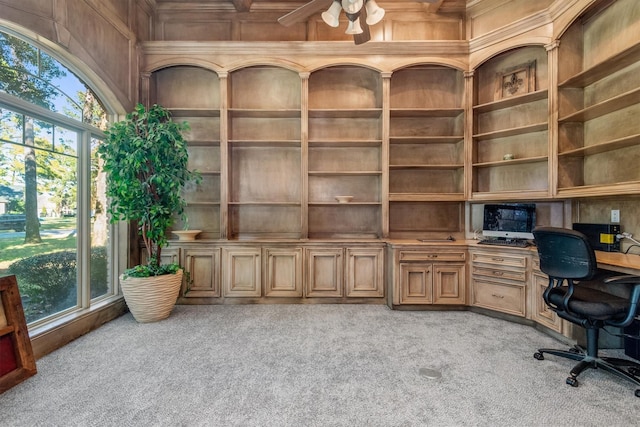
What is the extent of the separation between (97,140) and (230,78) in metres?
1.79

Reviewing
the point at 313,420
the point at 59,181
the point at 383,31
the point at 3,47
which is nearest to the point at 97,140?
the point at 59,181

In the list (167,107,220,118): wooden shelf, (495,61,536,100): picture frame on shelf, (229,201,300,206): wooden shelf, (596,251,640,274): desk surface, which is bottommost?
(596,251,640,274): desk surface

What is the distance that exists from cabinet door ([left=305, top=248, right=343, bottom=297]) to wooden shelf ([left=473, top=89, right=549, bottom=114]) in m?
2.59

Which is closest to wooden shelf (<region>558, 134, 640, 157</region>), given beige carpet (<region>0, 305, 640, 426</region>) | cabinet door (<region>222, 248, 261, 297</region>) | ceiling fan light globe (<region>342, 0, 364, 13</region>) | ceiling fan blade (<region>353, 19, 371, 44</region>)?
beige carpet (<region>0, 305, 640, 426</region>)

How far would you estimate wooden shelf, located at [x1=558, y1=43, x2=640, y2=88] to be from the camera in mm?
2453

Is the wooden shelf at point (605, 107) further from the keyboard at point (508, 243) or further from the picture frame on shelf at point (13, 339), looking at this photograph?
the picture frame on shelf at point (13, 339)

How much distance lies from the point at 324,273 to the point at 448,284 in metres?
1.51

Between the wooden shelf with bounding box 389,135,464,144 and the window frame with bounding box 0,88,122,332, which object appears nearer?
the window frame with bounding box 0,88,122,332

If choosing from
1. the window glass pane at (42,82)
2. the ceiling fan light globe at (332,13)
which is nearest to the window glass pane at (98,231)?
the window glass pane at (42,82)

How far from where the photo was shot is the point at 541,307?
2838 millimetres

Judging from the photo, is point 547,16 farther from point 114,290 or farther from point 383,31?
point 114,290

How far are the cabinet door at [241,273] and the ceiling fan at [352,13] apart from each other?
2605mm

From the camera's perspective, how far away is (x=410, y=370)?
2.13 metres

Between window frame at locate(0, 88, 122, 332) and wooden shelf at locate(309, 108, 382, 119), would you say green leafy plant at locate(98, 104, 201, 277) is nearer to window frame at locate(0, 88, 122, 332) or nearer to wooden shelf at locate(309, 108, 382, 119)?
window frame at locate(0, 88, 122, 332)
